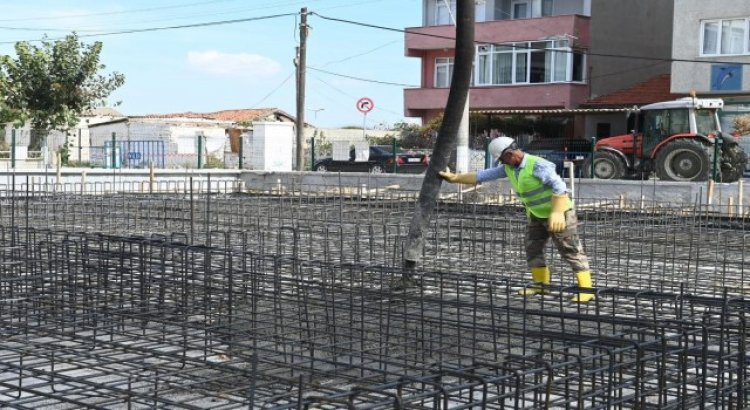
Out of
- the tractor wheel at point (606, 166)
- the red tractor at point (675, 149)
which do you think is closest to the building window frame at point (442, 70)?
the red tractor at point (675, 149)

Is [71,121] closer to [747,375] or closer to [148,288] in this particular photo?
[148,288]

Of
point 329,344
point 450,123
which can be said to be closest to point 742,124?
point 450,123

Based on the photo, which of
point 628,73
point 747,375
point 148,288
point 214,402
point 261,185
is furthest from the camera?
point 628,73

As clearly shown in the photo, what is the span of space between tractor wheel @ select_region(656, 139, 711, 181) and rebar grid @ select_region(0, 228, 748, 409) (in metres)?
13.1

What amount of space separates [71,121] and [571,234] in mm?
22064

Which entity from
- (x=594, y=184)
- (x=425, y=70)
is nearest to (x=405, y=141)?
(x=425, y=70)

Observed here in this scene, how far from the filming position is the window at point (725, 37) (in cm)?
2602

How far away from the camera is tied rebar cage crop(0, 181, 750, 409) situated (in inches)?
147

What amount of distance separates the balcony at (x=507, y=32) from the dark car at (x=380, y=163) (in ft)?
15.0

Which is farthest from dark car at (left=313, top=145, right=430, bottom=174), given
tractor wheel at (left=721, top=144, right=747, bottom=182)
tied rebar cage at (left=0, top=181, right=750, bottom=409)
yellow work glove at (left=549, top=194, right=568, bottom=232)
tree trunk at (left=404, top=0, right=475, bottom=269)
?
yellow work glove at (left=549, top=194, right=568, bottom=232)

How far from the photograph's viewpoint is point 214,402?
15.9 ft

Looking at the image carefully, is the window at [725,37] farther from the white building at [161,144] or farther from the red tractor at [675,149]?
the white building at [161,144]

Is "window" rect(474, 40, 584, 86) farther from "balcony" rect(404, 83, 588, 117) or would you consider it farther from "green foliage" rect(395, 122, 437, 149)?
"green foliage" rect(395, 122, 437, 149)

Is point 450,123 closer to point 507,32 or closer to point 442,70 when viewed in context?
point 507,32
